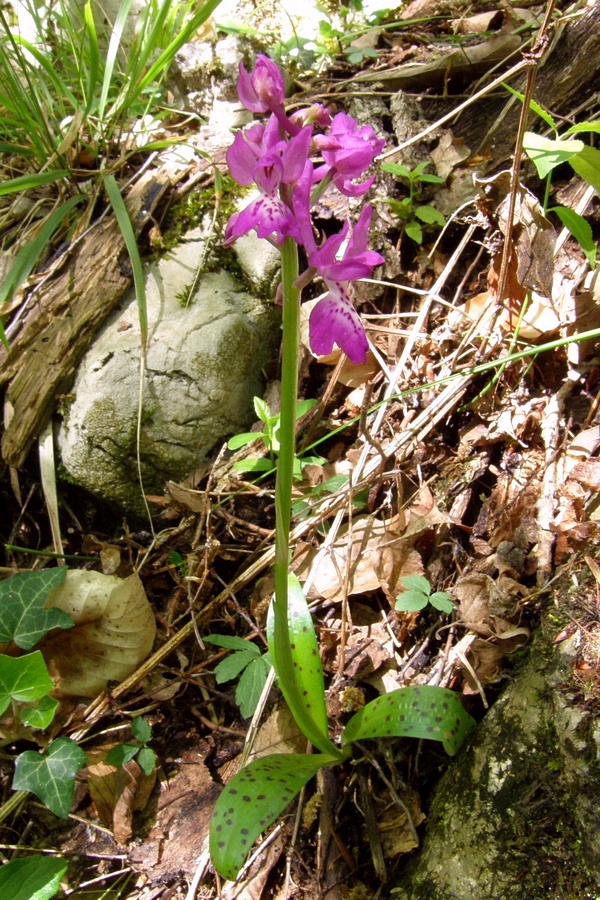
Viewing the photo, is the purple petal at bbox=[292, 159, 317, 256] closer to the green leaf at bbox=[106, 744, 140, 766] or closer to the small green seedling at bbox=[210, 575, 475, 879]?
the small green seedling at bbox=[210, 575, 475, 879]

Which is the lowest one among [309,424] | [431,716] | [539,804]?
[539,804]

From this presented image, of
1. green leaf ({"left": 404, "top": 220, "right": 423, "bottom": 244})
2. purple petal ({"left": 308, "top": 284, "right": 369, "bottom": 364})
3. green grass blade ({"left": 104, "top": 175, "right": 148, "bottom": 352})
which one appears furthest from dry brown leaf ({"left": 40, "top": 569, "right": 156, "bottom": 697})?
green leaf ({"left": 404, "top": 220, "right": 423, "bottom": 244})

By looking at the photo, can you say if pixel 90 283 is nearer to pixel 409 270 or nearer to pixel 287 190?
pixel 409 270

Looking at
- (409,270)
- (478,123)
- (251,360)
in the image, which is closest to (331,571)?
(251,360)

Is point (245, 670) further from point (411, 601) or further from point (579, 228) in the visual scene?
point (579, 228)

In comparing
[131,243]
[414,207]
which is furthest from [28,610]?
[414,207]
